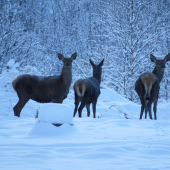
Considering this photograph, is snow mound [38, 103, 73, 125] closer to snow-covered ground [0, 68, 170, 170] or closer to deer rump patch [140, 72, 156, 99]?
snow-covered ground [0, 68, 170, 170]

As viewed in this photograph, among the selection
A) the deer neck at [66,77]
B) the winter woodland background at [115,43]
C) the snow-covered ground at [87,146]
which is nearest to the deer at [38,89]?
the deer neck at [66,77]

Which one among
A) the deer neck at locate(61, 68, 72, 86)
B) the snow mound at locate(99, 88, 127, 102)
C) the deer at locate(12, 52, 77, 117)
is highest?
the deer neck at locate(61, 68, 72, 86)

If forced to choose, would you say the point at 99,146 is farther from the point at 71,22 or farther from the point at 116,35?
the point at 71,22

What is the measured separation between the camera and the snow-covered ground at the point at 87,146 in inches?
130

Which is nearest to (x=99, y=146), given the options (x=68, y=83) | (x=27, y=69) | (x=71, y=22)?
(x=68, y=83)

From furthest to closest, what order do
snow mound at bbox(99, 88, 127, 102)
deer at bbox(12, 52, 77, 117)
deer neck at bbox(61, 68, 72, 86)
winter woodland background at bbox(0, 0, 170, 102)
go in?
winter woodland background at bbox(0, 0, 170, 102)
snow mound at bbox(99, 88, 127, 102)
deer neck at bbox(61, 68, 72, 86)
deer at bbox(12, 52, 77, 117)

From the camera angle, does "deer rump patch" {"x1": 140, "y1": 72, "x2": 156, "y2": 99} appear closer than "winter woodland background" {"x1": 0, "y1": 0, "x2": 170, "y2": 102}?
Yes

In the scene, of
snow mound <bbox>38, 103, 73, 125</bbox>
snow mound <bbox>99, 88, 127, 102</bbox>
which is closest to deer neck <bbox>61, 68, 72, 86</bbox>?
snow mound <bbox>38, 103, 73, 125</bbox>

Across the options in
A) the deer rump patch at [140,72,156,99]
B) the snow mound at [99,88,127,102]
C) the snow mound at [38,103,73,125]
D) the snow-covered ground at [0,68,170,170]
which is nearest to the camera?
the snow-covered ground at [0,68,170,170]

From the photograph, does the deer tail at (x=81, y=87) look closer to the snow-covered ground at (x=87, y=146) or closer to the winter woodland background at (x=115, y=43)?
the snow-covered ground at (x=87, y=146)

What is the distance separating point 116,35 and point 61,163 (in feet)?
50.4

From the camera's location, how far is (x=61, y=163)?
3328mm

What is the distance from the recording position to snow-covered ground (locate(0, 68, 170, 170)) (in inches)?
130

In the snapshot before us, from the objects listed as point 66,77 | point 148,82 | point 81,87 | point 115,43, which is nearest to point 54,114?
point 81,87
